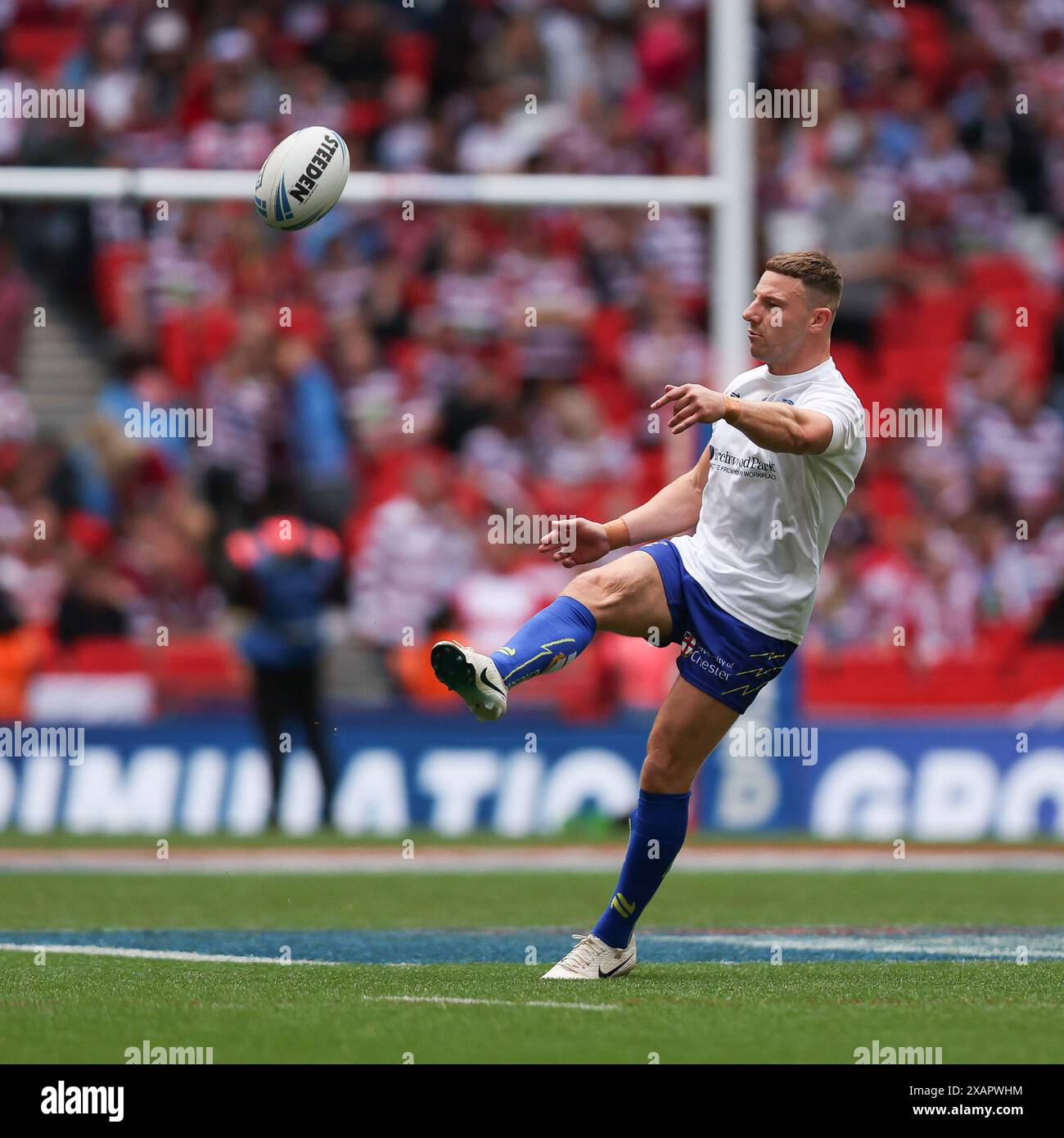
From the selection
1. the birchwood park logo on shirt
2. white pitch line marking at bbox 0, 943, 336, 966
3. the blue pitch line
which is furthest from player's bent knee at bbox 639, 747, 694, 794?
white pitch line marking at bbox 0, 943, 336, 966

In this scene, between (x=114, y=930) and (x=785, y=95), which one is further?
(x=785, y=95)

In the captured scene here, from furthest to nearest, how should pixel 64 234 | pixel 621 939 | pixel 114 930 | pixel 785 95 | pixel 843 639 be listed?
pixel 785 95 < pixel 64 234 < pixel 843 639 < pixel 114 930 < pixel 621 939

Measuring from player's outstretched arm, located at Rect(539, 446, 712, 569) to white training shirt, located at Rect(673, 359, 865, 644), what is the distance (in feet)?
0.67

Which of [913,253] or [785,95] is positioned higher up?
[785,95]

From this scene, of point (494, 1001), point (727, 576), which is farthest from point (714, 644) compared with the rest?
point (494, 1001)

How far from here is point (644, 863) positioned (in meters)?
7.01

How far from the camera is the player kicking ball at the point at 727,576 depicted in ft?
22.6

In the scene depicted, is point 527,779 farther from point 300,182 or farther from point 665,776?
point 665,776

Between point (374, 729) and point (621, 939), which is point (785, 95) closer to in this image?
point (374, 729)

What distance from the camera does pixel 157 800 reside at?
14539mm
